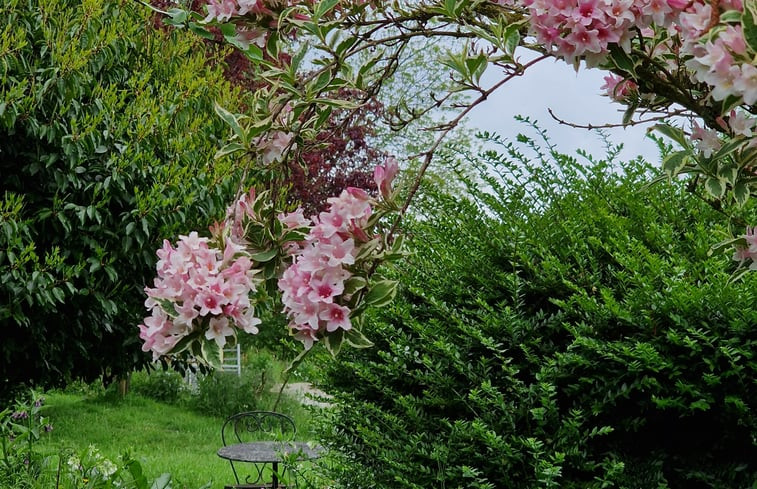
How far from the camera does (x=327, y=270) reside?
1294mm

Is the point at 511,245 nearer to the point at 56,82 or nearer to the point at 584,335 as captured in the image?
the point at 584,335

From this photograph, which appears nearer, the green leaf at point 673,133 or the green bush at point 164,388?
the green leaf at point 673,133

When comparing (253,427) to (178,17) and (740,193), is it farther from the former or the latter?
(740,193)

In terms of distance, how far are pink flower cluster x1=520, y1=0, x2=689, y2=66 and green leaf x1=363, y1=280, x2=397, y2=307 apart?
0.49m

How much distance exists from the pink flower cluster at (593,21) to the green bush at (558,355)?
1017 mm

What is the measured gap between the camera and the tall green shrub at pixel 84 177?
416 centimetres

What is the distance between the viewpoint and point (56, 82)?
4266mm

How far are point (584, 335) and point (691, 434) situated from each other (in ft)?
1.50

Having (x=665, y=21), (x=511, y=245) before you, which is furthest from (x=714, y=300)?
(x=665, y=21)

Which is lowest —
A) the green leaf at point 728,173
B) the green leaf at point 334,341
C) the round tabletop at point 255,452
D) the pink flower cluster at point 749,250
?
the round tabletop at point 255,452

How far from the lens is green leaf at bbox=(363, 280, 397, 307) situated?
135 cm

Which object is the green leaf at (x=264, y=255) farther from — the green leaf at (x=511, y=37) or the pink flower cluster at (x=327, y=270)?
the green leaf at (x=511, y=37)

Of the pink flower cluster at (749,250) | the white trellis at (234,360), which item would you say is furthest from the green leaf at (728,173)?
the white trellis at (234,360)

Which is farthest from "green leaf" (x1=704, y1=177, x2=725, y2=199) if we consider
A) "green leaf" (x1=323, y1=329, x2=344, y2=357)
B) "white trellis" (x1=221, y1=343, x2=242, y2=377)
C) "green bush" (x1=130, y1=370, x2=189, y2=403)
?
"white trellis" (x1=221, y1=343, x2=242, y2=377)
